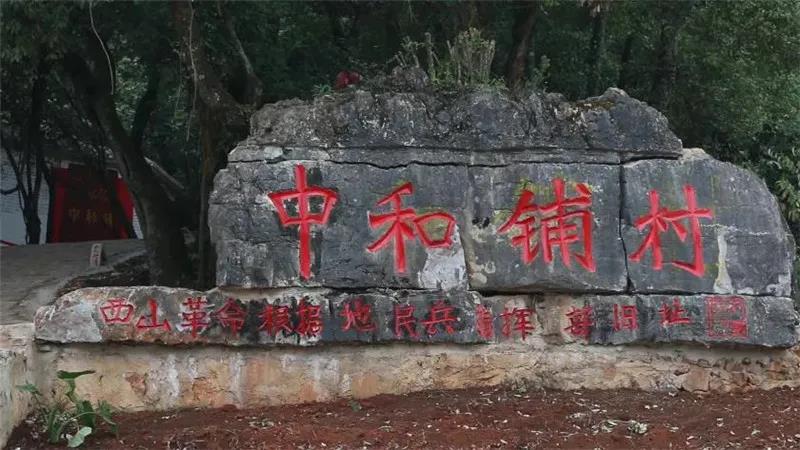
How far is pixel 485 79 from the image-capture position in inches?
209

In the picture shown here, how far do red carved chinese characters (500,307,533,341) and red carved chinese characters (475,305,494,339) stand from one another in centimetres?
8

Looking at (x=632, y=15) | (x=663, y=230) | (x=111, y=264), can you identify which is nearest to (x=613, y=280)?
(x=663, y=230)

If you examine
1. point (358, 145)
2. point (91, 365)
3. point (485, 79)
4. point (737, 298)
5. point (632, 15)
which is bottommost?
point (91, 365)

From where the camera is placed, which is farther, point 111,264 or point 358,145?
point 111,264

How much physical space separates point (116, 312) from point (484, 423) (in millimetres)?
2130

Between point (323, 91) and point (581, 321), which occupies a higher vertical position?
point (323, 91)

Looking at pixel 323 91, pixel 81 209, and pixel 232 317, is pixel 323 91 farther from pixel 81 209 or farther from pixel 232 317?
pixel 81 209

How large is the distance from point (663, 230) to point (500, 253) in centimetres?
101

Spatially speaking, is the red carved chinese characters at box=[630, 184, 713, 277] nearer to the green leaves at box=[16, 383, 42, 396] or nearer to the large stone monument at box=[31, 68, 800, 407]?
the large stone monument at box=[31, 68, 800, 407]

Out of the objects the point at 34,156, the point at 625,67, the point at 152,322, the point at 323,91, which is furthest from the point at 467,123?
the point at 34,156

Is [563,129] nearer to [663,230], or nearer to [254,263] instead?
[663,230]

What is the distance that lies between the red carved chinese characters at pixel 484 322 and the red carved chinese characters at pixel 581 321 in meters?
0.47

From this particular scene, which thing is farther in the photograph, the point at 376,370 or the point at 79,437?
the point at 376,370

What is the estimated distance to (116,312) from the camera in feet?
14.9
